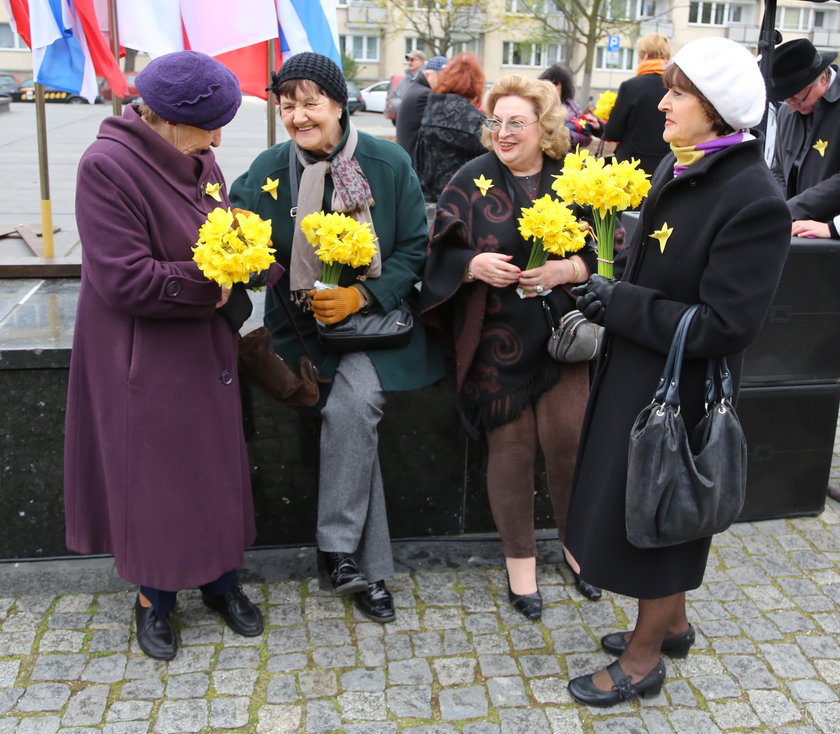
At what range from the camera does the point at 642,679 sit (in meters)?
3.02

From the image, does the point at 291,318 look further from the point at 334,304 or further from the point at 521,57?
the point at 521,57

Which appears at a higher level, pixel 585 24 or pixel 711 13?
pixel 711 13

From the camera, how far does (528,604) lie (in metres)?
3.52

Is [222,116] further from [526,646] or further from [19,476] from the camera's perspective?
[526,646]

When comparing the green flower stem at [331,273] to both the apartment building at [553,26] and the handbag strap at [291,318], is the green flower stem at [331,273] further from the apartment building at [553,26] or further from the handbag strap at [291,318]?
the apartment building at [553,26]

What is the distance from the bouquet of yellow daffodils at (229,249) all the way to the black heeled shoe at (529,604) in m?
1.65

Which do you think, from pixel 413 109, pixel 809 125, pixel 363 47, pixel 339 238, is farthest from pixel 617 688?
pixel 363 47

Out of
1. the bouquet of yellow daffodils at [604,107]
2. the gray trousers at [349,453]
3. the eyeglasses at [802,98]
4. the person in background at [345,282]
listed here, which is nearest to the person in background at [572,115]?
the bouquet of yellow daffodils at [604,107]

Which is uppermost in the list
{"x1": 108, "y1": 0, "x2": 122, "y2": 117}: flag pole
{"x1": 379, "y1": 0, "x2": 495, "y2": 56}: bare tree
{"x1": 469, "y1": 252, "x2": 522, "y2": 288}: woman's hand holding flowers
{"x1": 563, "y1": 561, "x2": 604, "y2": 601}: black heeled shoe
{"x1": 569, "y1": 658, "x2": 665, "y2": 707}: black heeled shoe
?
{"x1": 379, "y1": 0, "x2": 495, "y2": 56}: bare tree

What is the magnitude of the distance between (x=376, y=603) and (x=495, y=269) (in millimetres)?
1322

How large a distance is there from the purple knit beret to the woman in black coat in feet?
4.10

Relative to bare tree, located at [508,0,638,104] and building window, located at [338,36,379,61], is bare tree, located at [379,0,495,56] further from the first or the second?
building window, located at [338,36,379,61]

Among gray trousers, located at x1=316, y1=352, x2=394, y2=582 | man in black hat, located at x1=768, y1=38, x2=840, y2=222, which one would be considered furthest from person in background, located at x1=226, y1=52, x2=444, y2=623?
man in black hat, located at x1=768, y1=38, x2=840, y2=222

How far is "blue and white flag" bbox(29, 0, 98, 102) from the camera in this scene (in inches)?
189
